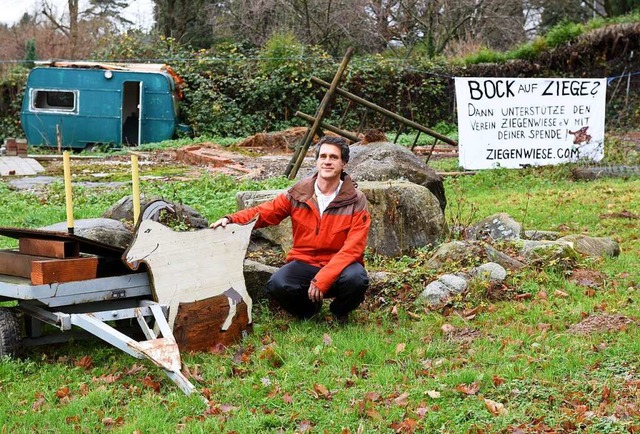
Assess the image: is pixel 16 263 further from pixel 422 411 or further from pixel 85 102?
pixel 85 102

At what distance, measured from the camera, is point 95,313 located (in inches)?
202

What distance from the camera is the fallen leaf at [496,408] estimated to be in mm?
4281

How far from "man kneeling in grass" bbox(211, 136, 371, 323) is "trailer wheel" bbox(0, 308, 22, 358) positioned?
1568 mm

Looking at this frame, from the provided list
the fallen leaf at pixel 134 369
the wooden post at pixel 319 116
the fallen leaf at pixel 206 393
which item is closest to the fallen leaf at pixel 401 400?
the fallen leaf at pixel 206 393

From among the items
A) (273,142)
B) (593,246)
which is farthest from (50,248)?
(273,142)

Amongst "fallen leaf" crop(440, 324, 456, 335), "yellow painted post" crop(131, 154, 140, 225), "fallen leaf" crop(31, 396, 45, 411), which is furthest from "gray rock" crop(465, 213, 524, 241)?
"fallen leaf" crop(31, 396, 45, 411)

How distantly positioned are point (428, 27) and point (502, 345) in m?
27.6

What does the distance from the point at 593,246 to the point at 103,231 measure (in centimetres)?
453

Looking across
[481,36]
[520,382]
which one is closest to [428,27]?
[481,36]

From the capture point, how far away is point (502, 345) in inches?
211

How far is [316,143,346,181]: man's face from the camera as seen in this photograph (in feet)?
19.2

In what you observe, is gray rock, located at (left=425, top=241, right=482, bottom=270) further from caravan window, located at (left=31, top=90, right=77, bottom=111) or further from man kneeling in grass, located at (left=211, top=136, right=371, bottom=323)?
caravan window, located at (left=31, top=90, right=77, bottom=111)

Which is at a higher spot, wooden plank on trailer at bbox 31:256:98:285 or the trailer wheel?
wooden plank on trailer at bbox 31:256:98:285

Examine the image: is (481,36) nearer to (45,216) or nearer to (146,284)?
(45,216)
